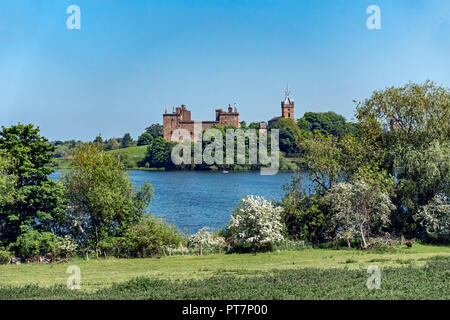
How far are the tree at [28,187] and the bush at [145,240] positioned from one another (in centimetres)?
424

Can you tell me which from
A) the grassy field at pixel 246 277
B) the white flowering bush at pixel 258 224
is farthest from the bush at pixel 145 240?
the white flowering bush at pixel 258 224

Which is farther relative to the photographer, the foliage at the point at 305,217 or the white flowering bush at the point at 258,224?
the foliage at the point at 305,217

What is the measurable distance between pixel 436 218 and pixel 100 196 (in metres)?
20.4

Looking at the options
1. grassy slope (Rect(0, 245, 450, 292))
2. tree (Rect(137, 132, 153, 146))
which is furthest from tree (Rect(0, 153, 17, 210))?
tree (Rect(137, 132, 153, 146))

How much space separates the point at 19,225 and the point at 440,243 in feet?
82.5

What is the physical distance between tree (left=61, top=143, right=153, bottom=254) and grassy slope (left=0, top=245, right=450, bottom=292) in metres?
2.71

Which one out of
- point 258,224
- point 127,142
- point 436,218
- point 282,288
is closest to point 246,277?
point 282,288

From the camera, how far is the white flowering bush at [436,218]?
31328mm

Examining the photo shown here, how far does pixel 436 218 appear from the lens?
31703 millimetres

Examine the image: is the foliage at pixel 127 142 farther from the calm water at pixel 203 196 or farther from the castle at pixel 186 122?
A: the calm water at pixel 203 196

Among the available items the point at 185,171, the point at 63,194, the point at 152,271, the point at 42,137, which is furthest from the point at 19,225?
the point at 185,171

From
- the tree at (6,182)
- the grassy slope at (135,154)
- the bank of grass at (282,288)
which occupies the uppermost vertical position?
the grassy slope at (135,154)

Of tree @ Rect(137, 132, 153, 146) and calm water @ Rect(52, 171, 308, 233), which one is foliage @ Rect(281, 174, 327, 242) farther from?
tree @ Rect(137, 132, 153, 146)

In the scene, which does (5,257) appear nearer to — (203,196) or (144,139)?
(203,196)
